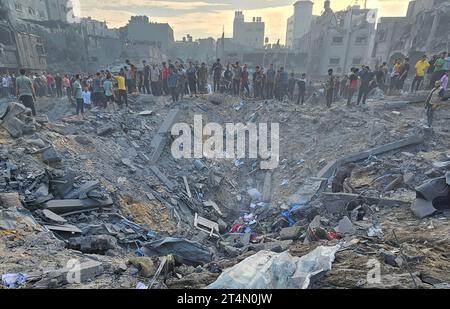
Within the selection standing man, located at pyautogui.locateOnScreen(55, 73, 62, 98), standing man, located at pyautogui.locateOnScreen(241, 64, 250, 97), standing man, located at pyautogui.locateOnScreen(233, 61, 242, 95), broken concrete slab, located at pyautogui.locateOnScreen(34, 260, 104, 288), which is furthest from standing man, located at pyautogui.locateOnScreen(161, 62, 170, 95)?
broken concrete slab, located at pyautogui.locateOnScreen(34, 260, 104, 288)

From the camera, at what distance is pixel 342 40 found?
112 feet

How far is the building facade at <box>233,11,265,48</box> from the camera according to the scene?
58.8 metres

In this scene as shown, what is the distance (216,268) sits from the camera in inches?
146

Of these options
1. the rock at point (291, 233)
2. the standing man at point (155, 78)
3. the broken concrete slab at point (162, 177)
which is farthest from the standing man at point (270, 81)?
the rock at point (291, 233)

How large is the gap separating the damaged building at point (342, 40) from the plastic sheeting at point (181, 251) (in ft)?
115

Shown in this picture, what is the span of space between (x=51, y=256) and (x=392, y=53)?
2868cm

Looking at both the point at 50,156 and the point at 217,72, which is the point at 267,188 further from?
the point at 217,72

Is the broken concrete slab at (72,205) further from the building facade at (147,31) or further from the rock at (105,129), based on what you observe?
the building facade at (147,31)

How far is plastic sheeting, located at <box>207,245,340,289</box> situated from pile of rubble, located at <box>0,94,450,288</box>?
0.05 ft

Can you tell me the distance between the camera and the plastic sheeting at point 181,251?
4.20 m

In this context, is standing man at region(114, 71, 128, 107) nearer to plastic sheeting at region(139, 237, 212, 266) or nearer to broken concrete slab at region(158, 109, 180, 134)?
broken concrete slab at region(158, 109, 180, 134)

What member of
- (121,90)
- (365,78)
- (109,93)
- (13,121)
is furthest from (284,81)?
(13,121)

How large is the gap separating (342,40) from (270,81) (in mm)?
26110

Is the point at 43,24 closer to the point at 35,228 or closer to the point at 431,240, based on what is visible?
the point at 35,228
